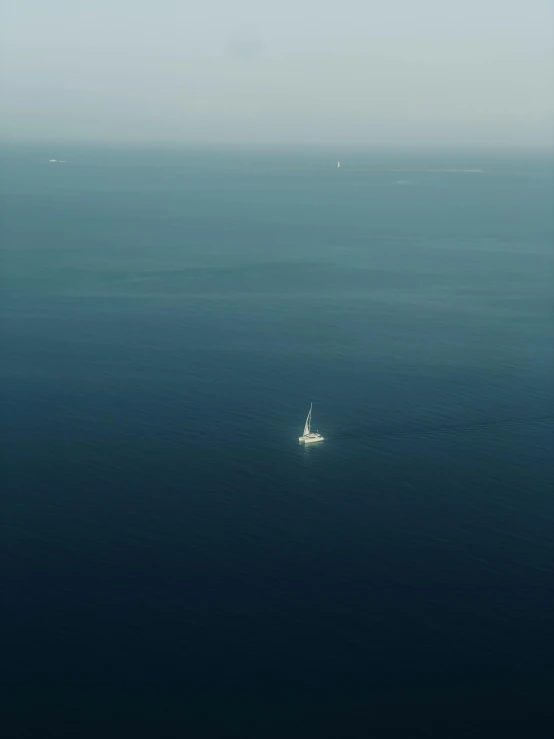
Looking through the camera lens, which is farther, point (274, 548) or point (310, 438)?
point (310, 438)

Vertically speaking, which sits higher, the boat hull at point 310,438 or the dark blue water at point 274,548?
the boat hull at point 310,438

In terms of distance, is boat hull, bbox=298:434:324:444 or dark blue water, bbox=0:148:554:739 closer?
dark blue water, bbox=0:148:554:739

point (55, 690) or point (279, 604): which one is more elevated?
point (279, 604)

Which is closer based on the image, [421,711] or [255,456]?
[421,711]

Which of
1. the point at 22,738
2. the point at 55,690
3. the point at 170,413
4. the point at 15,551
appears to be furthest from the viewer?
the point at 170,413

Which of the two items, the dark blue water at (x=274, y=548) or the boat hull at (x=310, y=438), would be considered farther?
the boat hull at (x=310, y=438)

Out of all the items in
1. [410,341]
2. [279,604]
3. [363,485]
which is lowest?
[279,604]

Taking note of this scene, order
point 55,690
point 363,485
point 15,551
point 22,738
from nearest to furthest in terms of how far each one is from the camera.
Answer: point 22,738, point 55,690, point 15,551, point 363,485

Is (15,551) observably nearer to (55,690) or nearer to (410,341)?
(55,690)

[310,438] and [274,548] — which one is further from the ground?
[310,438]

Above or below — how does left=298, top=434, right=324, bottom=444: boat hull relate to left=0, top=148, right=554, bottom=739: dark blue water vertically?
above

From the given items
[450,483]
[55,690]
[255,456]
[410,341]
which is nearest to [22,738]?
[55,690]
